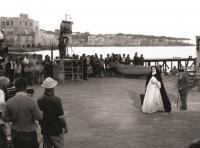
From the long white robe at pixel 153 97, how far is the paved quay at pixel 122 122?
268 millimetres

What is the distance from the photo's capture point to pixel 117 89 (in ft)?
67.9

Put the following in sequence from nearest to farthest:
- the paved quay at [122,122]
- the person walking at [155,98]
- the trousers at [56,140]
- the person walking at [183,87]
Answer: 1. the trousers at [56,140]
2. the paved quay at [122,122]
3. the person walking at [155,98]
4. the person walking at [183,87]

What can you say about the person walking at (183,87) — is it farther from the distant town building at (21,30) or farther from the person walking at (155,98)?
the distant town building at (21,30)

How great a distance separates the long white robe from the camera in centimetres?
1371

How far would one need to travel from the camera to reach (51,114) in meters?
6.76

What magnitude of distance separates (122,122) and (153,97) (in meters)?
2.15

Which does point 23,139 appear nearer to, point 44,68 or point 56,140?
point 56,140

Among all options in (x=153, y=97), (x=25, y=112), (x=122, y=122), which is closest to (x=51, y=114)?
(x=25, y=112)

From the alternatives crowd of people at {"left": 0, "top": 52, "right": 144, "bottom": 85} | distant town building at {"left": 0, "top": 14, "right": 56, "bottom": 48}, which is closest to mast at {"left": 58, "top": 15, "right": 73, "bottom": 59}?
crowd of people at {"left": 0, "top": 52, "right": 144, "bottom": 85}

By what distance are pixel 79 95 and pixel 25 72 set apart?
5143mm

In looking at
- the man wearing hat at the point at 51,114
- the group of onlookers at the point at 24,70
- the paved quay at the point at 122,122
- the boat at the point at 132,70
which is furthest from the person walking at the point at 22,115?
the boat at the point at 132,70

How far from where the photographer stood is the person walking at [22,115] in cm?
630

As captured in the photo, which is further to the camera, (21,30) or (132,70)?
(21,30)

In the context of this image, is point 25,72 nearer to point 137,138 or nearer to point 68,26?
point 68,26
